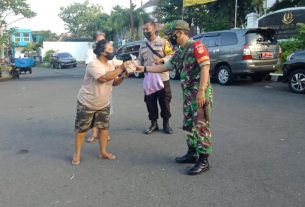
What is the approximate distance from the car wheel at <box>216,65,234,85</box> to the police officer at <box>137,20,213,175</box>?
8328 mm

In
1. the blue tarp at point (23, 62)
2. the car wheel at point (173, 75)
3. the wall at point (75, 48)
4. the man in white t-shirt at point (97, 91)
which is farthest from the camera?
the wall at point (75, 48)

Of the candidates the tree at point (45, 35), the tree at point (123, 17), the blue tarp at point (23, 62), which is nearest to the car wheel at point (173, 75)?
the blue tarp at point (23, 62)

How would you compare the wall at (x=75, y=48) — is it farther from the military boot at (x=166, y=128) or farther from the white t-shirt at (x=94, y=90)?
the white t-shirt at (x=94, y=90)

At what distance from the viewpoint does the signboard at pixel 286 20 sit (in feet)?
54.6

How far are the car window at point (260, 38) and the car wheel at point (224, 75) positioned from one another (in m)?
1.19

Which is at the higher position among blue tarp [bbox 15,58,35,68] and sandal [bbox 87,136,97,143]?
blue tarp [bbox 15,58,35,68]

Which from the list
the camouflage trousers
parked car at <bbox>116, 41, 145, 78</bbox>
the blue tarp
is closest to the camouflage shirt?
the camouflage trousers

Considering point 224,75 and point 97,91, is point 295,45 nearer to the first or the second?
point 224,75

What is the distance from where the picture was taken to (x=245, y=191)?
12.5ft

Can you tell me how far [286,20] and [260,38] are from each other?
601 cm

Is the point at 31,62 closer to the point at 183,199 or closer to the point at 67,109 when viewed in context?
the point at 67,109

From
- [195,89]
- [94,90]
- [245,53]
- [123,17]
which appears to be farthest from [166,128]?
[123,17]

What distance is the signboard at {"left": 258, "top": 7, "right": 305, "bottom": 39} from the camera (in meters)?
16.7

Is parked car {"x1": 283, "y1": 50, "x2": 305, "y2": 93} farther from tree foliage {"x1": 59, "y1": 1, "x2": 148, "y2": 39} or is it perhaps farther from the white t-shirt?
tree foliage {"x1": 59, "y1": 1, "x2": 148, "y2": 39}
